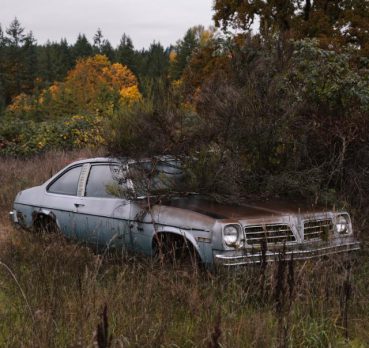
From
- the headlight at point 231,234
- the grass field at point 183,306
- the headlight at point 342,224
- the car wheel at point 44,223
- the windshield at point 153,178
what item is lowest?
the car wheel at point 44,223

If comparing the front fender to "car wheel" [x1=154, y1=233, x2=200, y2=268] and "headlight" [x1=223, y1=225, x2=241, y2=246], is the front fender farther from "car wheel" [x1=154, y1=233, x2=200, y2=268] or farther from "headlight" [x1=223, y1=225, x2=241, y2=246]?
"headlight" [x1=223, y1=225, x2=241, y2=246]

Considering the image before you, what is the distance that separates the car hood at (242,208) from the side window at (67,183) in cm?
164

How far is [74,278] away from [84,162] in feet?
7.78

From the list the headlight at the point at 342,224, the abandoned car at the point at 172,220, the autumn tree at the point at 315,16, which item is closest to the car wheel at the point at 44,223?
the abandoned car at the point at 172,220

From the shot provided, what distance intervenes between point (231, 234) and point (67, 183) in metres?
2.90

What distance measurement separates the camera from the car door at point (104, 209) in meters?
5.98

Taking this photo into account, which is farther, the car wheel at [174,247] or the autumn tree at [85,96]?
the autumn tree at [85,96]

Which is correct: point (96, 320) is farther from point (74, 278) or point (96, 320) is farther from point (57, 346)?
point (74, 278)

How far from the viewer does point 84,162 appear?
22.6 ft

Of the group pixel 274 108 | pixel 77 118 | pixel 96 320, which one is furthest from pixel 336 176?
pixel 77 118

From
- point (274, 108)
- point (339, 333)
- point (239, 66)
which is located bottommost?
point (339, 333)

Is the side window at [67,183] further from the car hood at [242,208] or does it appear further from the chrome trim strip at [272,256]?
the chrome trim strip at [272,256]

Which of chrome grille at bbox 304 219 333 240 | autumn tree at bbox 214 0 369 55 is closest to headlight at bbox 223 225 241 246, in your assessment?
chrome grille at bbox 304 219 333 240

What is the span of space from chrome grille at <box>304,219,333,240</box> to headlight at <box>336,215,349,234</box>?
121 millimetres
